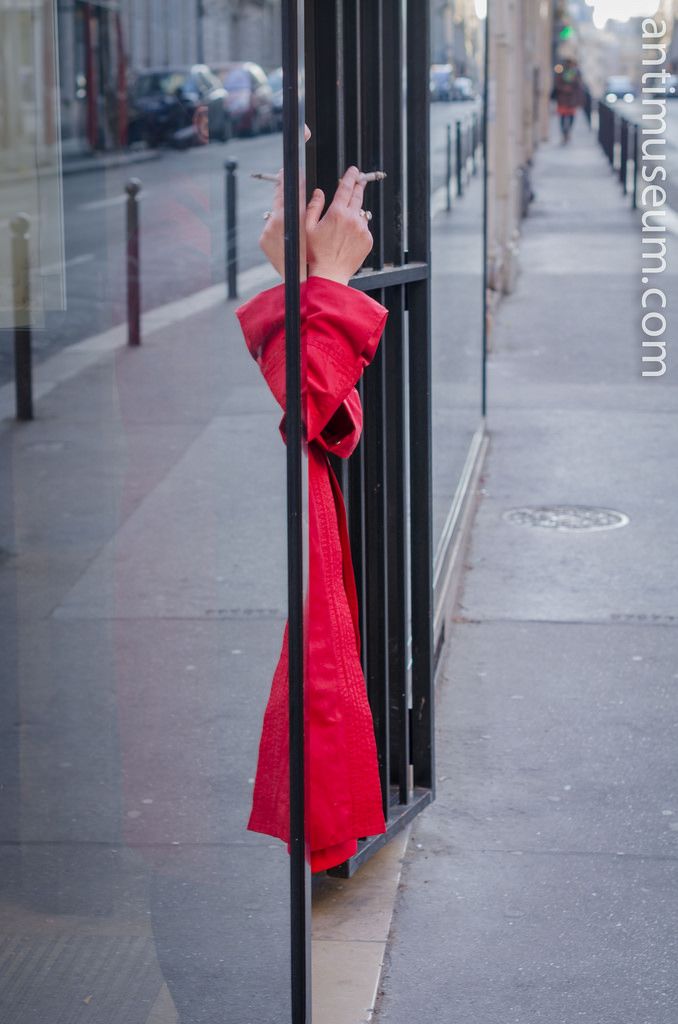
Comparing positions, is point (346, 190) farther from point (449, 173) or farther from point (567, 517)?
point (567, 517)

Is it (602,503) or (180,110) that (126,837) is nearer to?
(180,110)

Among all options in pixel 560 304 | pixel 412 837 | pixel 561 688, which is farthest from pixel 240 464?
pixel 560 304

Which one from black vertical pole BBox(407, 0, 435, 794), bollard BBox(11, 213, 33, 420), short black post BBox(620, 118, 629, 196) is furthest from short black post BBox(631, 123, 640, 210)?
bollard BBox(11, 213, 33, 420)

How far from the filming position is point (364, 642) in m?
3.50

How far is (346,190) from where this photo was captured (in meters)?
2.69

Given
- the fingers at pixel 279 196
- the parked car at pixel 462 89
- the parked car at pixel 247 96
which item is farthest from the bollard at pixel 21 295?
the parked car at pixel 462 89

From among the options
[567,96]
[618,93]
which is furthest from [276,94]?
[618,93]

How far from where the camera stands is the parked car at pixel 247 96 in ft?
9.12

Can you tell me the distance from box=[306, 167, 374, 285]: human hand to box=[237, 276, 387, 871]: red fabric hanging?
0.03m

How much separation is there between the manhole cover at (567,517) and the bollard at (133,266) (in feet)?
13.1

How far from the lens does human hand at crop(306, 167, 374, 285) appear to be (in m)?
2.63

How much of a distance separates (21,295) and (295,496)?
566 millimetres

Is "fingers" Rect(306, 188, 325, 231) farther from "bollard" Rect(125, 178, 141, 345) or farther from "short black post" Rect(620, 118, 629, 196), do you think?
"short black post" Rect(620, 118, 629, 196)

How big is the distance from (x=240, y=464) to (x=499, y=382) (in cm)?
528
